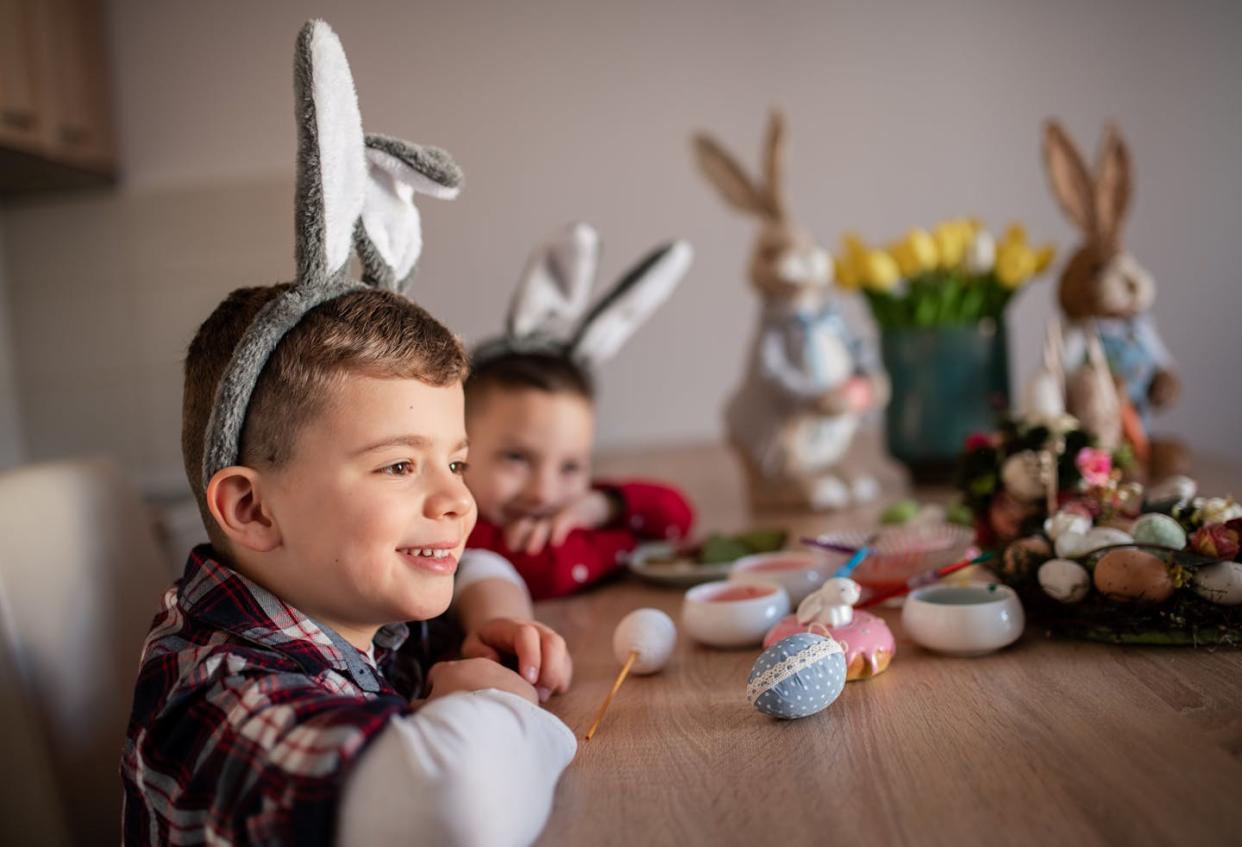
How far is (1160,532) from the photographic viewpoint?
2.64 feet

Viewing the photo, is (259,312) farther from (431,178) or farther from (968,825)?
(968,825)

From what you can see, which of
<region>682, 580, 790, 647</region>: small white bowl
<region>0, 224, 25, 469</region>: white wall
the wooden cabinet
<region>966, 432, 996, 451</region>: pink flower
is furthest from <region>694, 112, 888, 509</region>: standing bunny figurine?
<region>0, 224, 25, 469</region>: white wall

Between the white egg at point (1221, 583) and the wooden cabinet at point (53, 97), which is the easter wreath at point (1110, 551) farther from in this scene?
the wooden cabinet at point (53, 97)

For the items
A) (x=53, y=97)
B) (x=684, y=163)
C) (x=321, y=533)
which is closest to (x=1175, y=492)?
(x=321, y=533)

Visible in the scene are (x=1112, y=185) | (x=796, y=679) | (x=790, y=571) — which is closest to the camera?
(x=796, y=679)

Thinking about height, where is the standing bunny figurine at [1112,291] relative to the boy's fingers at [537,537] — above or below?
above

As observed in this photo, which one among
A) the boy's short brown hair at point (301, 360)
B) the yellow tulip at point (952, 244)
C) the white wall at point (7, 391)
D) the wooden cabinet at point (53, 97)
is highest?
the wooden cabinet at point (53, 97)

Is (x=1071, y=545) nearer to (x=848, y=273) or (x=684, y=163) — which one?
(x=848, y=273)

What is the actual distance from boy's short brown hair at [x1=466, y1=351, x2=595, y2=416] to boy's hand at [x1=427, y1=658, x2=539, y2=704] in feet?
1.73

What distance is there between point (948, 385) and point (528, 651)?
103 centimetres

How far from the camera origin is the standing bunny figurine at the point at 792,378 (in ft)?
5.09

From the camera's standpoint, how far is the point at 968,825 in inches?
20.6

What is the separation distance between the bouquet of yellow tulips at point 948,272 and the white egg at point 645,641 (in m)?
0.94

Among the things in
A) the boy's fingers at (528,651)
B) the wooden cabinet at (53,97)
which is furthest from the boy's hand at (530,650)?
the wooden cabinet at (53,97)
